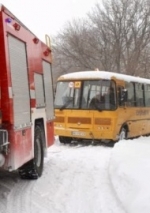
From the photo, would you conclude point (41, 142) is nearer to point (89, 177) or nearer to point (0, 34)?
point (89, 177)

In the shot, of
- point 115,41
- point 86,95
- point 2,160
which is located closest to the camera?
point 2,160

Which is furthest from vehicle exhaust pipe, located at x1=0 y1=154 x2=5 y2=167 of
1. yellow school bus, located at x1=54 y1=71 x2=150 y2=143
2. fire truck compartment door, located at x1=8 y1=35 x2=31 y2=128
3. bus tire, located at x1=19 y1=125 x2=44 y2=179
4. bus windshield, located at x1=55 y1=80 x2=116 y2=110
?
bus windshield, located at x1=55 y1=80 x2=116 y2=110

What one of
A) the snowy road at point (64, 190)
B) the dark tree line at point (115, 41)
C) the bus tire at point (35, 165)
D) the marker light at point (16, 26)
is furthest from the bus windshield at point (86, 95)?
the dark tree line at point (115, 41)

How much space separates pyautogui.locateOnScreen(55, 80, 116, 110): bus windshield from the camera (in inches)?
579

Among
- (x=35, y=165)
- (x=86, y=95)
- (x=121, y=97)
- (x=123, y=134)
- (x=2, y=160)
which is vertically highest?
(x=86, y=95)

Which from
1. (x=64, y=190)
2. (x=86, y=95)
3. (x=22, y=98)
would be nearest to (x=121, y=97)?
(x=86, y=95)

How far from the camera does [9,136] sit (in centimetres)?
650

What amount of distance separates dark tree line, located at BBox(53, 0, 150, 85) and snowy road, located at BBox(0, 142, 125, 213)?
33.7 m

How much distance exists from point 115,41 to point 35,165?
36.6 m

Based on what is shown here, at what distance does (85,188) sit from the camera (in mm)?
7641

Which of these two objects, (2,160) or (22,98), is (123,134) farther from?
(2,160)

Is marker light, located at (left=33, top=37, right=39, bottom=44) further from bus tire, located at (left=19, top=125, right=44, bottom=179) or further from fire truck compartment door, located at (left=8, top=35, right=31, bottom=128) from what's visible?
bus tire, located at (left=19, top=125, right=44, bottom=179)

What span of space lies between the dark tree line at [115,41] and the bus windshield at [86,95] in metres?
27.7

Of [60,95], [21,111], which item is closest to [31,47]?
[21,111]
